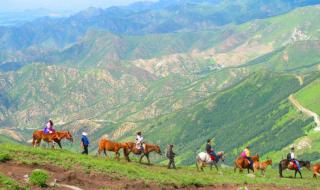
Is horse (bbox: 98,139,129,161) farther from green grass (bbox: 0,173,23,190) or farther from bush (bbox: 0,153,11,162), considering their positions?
green grass (bbox: 0,173,23,190)

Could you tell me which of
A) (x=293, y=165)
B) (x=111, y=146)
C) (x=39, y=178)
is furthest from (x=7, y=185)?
(x=293, y=165)

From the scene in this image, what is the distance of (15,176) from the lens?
5100 centimetres

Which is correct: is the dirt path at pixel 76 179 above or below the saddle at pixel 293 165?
below

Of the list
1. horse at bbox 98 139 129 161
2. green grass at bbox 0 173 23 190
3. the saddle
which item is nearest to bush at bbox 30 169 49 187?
green grass at bbox 0 173 23 190

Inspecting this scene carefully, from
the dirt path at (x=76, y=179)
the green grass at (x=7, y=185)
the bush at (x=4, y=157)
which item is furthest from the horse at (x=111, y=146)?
the green grass at (x=7, y=185)

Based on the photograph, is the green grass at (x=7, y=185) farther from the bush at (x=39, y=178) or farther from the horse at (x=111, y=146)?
the horse at (x=111, y=146)

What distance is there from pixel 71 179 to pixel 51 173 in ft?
8.50

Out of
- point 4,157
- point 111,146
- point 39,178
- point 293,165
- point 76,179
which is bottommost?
point 39,178

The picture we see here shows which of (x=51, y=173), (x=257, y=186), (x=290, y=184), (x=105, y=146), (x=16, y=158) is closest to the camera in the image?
(x=51, y=173)

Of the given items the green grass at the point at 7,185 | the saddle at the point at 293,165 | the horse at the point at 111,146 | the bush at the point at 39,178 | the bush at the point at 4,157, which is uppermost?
the horse at the point at 111,146

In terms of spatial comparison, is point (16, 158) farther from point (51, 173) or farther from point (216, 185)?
point (216, 185)

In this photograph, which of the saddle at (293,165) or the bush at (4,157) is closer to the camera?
the bush at (4,157)

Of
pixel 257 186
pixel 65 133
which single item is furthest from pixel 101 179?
pixel 65 133

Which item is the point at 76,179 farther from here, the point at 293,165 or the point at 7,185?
the point at 293,165
